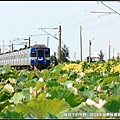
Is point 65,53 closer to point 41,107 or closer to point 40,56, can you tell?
point 40,56

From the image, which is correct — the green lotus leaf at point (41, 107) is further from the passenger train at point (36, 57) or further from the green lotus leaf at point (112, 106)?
the passenger train at point (36, 57)

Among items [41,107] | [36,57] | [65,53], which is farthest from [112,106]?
[65,53]

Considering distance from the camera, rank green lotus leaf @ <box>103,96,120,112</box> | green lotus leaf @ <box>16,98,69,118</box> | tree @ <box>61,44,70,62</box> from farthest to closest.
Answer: tree @ <box>61,44,70,62</box>, green lotus leaf @ <box>103,96,120,112</box>, green lotus leaf @ <box>16,98,69,118</box>

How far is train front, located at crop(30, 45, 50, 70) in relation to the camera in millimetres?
28953

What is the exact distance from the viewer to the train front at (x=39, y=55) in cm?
2895

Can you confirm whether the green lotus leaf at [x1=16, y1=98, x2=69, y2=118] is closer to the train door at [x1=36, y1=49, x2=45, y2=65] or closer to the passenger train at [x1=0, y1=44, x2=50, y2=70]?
the passenger train at [x1=0, y1=44, x2=50, y2=70]

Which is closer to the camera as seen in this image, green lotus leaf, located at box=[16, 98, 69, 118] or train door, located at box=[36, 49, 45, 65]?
green lotus leaf, located at box=[16, 98, 69, 118]

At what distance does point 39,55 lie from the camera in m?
29.4

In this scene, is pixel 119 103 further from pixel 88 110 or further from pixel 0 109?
pixel 0 109

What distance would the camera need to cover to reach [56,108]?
1.78m

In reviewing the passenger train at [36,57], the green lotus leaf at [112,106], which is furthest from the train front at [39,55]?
the green lotus leaf at [112,106]

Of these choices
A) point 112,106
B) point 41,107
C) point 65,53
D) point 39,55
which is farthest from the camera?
point 65,53

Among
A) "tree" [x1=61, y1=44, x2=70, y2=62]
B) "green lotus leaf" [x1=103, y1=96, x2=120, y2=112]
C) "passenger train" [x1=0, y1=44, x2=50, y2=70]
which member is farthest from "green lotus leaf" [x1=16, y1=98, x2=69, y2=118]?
"tree" [x1=61, y1=44, x2=70, y2=62]

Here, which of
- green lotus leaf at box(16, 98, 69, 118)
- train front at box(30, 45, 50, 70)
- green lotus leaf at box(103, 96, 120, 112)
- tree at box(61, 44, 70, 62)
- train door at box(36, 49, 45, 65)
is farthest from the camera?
tree at box(61, 44, 70, 62)
